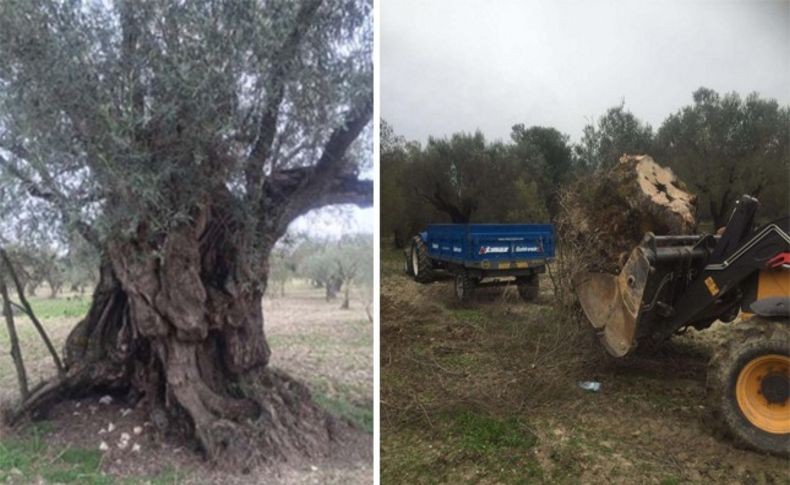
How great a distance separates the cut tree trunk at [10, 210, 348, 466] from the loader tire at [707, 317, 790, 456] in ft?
6.08

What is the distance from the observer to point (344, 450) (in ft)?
9.62

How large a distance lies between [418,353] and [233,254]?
3.72ft

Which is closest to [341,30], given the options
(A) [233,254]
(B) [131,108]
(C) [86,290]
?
(B) [131,108]

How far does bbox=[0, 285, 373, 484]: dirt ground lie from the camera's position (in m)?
2.90

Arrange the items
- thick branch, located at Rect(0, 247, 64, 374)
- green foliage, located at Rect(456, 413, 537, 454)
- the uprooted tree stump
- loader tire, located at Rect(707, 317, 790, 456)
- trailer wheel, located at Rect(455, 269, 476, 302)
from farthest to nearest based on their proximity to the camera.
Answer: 1. trailer wheel, located at Rect(455, 269, 476, 302)
2. the uprooted tree stump
3. thick branch, located at Rect(0, 247, 64, 374)
4. green foliage, located at Rect(456, 413, 537, 454)
5. loader tire, located at Rect(707, 317, 790, 456)

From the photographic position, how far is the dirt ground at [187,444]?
2.90 metres

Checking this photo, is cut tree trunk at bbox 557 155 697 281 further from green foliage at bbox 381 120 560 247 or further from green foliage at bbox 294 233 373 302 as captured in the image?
green foliage at bbox 294 233 373 302

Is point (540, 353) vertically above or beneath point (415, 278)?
beneath

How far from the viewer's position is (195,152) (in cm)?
267

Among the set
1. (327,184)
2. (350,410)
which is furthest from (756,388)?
(327,184)

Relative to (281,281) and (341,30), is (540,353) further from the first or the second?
(341,30)

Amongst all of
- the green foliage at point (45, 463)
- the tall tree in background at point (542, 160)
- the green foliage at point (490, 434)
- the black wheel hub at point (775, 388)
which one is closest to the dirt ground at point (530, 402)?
the green foliage at point (490, 434)

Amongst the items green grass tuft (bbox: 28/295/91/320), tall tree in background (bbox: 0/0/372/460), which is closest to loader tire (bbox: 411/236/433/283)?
tall tree in background (bbox: 0/0/372/460)

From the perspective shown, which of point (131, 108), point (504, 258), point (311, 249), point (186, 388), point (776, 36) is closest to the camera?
point (131, 108)
